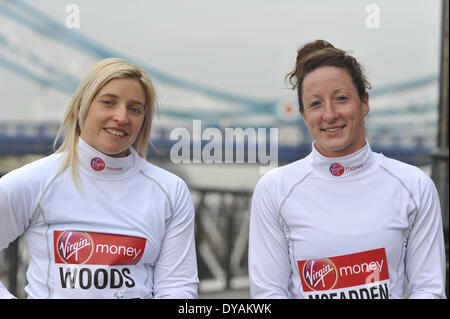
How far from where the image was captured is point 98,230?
133 cm

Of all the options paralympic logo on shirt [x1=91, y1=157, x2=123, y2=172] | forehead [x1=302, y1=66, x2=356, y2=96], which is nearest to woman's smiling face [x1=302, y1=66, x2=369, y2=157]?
forehead [x1=302, y1=66, x2=356, y2=96]

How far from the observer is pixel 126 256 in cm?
132

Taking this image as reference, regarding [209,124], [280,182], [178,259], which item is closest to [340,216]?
[280,182]

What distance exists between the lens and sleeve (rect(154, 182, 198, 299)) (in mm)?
1366

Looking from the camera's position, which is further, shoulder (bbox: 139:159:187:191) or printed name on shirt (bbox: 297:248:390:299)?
shoulder (bbox: 139:159:187:191)

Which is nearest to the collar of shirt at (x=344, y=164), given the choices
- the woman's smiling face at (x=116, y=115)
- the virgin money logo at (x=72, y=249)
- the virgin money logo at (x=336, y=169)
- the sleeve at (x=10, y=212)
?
the virgin money logo at (x=336, y=169)

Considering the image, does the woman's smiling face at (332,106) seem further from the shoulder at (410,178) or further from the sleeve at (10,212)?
the sleeve at (10,212)

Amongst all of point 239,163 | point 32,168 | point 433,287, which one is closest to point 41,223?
point 32,168

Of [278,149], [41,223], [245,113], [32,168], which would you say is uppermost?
[245,113]

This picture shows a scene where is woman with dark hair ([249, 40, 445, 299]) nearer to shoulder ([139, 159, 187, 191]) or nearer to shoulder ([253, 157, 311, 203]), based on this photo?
shoulder ([253, 157, 311, 203])

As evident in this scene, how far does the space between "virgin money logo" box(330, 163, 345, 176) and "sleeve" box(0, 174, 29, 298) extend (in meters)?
0.72

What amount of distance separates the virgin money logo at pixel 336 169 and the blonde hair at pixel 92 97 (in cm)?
46

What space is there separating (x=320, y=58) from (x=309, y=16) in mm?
2001
